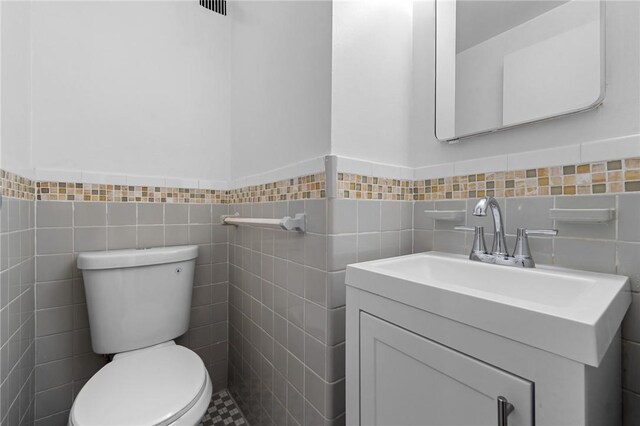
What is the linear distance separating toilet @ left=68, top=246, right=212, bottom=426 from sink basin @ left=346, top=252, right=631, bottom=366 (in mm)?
649

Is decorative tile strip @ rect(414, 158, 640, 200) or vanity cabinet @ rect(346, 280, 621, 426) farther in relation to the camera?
decorative tile strip @ rect(414, 158, 640, 200)

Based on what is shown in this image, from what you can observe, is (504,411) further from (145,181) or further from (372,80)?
(145,181)

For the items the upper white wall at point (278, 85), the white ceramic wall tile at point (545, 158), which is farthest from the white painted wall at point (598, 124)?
the upper white wall at point (278, 85)

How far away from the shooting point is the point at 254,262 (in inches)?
52.3

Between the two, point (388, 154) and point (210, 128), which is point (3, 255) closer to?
point (210, 128)

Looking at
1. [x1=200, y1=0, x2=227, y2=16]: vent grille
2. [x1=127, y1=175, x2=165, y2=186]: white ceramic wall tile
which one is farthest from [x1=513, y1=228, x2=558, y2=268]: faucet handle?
[x1=200, y1=0, x2=227, y2=16]: vent grille

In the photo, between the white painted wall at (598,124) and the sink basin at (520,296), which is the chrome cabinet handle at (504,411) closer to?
the sink basin at (520,296)

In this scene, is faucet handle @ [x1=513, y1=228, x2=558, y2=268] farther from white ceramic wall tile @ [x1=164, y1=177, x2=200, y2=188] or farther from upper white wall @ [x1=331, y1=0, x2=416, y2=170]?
white ceramic wall tile @ [x1=164, y1=177, x2=200, y2=188]

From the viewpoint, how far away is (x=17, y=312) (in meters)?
0.95

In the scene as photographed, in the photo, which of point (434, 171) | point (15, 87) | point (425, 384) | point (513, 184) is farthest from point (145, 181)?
point (513, 184)

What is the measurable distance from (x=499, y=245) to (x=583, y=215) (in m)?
0.20

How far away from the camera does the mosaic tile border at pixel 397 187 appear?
70 centimetres

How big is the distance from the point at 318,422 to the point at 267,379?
14.7 inches

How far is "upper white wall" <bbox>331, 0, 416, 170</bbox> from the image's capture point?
3.00ft
